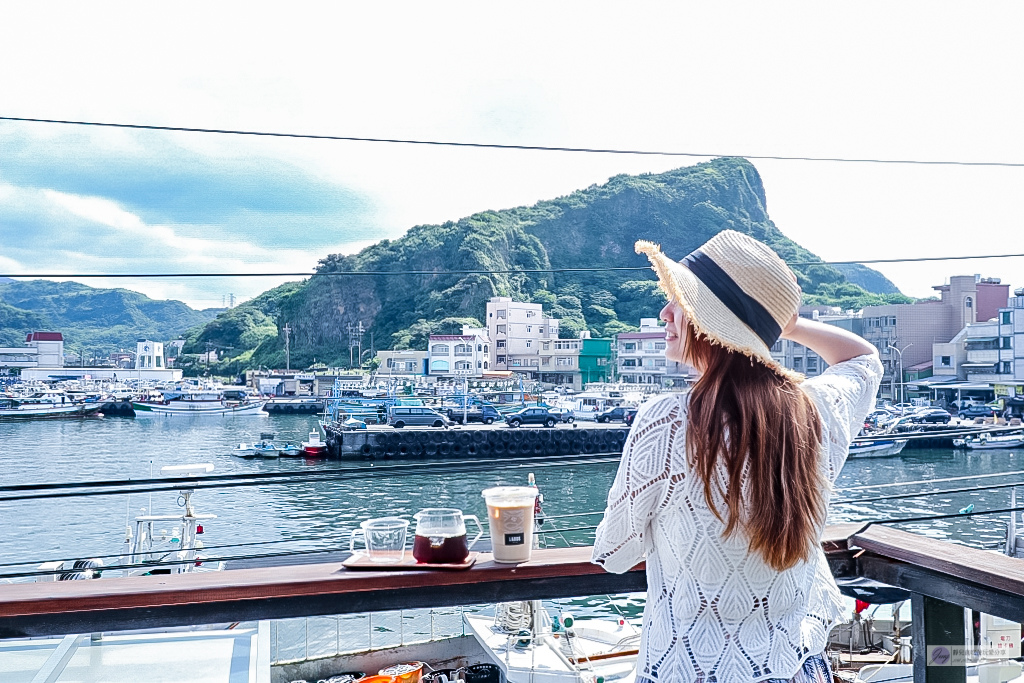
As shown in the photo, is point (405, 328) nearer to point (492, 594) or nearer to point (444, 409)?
point (444, 409)

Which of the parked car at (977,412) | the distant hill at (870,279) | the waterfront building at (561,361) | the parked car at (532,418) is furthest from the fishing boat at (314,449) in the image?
the distant hill at (870,279)

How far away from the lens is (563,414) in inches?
1196

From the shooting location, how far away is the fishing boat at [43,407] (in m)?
37.4

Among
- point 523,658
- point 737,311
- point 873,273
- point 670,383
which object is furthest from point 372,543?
point 873,273

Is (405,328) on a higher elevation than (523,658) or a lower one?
higher

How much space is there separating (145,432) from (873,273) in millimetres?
46011

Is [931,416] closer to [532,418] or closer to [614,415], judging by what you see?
[614,415]

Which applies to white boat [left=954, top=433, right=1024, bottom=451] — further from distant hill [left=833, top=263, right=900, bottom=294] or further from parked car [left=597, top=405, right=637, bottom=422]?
distant hill [left=833, top=263, right=900, bottom=294]

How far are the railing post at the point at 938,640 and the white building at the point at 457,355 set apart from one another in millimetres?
44480

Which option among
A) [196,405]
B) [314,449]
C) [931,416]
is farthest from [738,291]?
[196,405]

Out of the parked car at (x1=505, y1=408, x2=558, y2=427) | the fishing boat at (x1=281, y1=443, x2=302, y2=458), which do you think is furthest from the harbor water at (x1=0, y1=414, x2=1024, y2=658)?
the parked car at (x1=505, y1=408, x2=558, y2=427)

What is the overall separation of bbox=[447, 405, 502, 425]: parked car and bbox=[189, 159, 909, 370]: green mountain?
5.94 m

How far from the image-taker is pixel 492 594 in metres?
1.03

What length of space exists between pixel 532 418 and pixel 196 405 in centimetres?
2270
